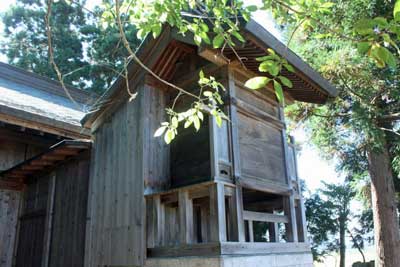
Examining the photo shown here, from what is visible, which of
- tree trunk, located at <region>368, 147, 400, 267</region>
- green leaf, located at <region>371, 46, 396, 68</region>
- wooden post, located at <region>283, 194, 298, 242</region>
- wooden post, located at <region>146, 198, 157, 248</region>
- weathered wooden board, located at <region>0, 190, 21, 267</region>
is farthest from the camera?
tree trunk, located at <region>368, 147, 400, 267</region>

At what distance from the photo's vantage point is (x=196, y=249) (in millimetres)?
3748

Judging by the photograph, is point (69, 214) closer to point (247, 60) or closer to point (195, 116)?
point (247, 60)

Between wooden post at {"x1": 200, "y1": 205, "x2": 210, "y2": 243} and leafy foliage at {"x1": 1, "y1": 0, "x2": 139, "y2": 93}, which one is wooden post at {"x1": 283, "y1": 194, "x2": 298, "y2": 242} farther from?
leafy foliage at {"x1": 1, "y1": 0, "x2": 139, "y2": 93}

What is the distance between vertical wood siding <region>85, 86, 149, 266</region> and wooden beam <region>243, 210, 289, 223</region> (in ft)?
3.94

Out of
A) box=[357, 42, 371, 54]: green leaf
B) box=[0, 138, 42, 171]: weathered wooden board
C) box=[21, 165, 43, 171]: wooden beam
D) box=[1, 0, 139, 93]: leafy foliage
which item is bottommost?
box=[357, 42, 371, 54]: green leaf

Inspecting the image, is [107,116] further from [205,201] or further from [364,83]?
[364,83]

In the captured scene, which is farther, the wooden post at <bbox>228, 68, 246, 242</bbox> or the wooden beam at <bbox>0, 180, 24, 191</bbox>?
the wooden beam at <bbox>0, 180, 24, 191</bbox>

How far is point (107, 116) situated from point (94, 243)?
177 cm

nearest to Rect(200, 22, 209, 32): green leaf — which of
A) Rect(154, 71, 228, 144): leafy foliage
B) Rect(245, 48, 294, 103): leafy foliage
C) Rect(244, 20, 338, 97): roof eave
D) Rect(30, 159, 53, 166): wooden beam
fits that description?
Rect(154, 71, 228, 144): leafy foliage

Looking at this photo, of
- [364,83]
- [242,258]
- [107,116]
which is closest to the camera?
[242,258]

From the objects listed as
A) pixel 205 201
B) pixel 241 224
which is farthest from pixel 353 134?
pixel 241 224

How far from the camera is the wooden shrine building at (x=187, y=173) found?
391cm

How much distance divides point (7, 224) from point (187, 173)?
391 cm

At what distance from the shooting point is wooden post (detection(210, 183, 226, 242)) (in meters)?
3.62
